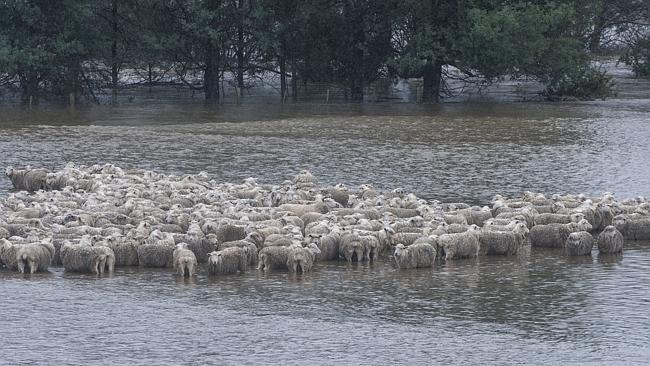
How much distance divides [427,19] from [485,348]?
40.8m

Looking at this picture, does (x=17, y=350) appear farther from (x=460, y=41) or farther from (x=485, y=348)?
(x=460, y=41)

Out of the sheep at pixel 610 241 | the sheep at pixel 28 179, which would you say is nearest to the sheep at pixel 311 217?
the sheep at pixel 610 241

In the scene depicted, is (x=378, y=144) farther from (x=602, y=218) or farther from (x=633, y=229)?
(x=633, y=229)

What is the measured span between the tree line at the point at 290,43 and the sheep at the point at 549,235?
98.4 feet

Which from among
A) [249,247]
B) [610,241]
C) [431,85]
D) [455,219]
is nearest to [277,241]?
[249,247]

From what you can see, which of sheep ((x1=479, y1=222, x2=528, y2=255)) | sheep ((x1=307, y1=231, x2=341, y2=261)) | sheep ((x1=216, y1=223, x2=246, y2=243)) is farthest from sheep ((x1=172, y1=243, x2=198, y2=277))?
sheep ((x1=479, y1=222, x2=528, y2=255))

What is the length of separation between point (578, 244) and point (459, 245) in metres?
1.93

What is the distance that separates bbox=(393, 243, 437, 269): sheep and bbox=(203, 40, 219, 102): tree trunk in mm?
38954

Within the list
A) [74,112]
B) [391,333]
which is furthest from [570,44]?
[391,333]

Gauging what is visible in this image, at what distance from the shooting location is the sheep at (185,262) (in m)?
17.9

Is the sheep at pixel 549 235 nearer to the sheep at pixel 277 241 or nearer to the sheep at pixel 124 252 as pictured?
the sheep at pixel 277 241

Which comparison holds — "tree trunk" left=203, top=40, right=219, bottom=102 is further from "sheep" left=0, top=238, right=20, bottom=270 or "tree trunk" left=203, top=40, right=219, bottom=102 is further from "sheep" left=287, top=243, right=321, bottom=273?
"sheep" left=287, top=243, right=321, bottom=273

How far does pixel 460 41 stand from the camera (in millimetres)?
51688

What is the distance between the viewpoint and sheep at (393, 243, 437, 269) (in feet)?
60.2
